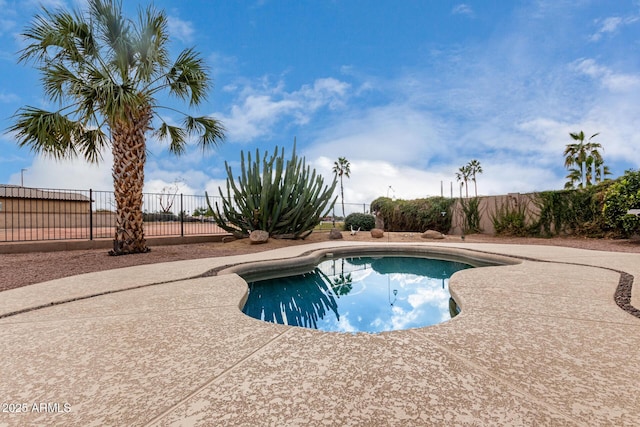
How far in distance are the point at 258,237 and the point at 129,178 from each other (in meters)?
4.13

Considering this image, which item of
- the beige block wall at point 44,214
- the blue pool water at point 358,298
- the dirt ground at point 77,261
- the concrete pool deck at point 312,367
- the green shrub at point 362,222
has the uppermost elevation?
the beige block wall at point 44,214

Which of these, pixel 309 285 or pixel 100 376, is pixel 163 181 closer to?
pixel 309 285

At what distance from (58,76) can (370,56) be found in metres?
Answer: 9.53

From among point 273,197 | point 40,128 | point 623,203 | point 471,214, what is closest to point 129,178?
point 40,128

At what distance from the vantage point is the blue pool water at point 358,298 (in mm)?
3941

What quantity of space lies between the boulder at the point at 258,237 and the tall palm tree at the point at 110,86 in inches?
128

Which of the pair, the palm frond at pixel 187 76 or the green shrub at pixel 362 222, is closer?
the palm frond at pixel 187 76

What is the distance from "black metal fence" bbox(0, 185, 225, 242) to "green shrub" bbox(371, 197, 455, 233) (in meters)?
10.2

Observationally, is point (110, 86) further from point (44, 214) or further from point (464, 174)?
point (464, 174)

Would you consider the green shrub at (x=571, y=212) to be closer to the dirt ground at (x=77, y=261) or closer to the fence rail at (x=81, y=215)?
the dirt ground at (x=77, y=261)

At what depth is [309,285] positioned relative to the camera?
6055 millimetres

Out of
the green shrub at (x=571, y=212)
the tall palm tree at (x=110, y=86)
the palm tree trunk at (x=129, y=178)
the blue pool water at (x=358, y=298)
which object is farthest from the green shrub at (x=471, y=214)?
the palm tree trunk at (x=129, y=178)

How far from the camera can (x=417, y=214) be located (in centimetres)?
1716

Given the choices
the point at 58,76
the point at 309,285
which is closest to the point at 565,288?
the point at 309,285
